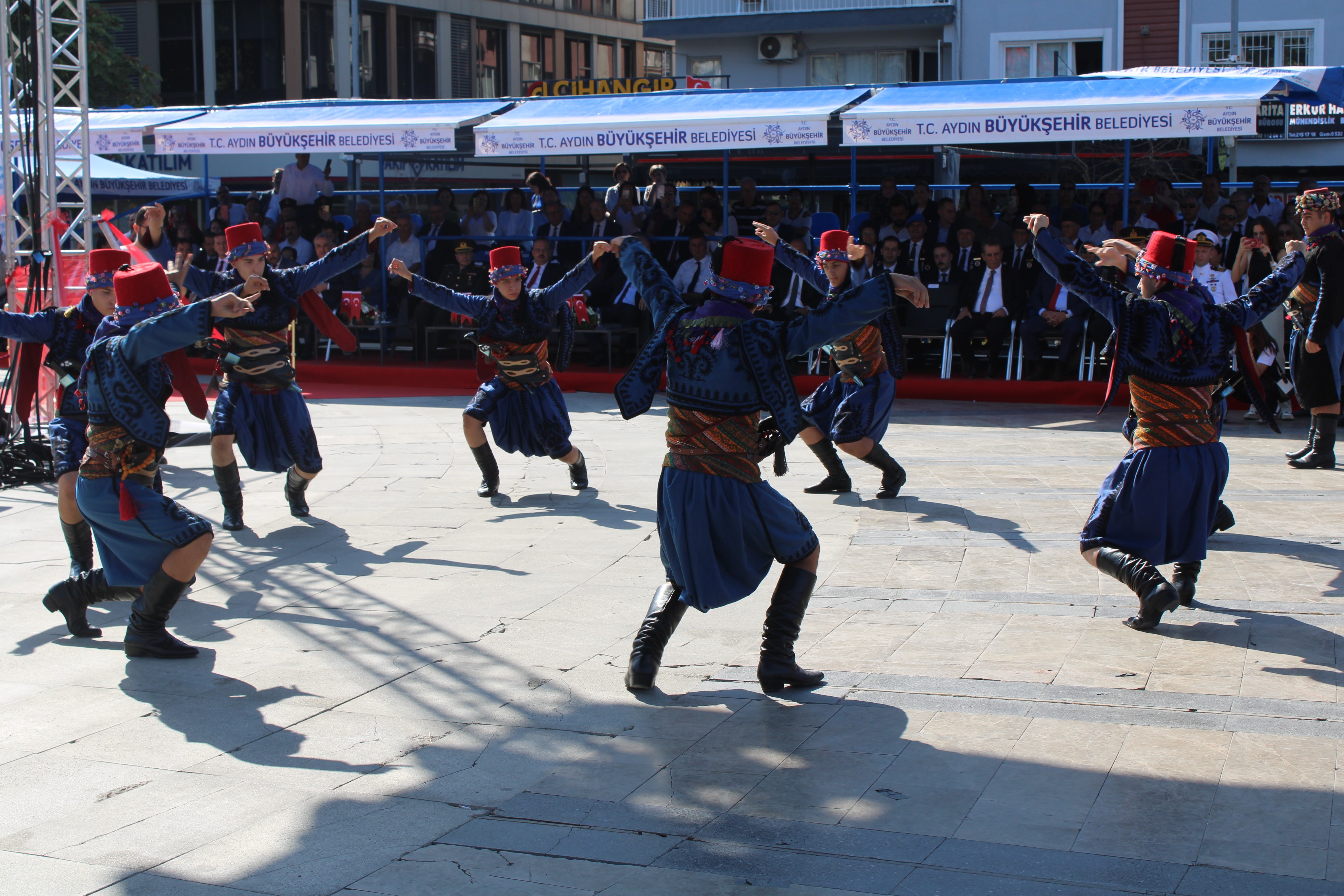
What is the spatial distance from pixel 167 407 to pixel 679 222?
5762 millimetres

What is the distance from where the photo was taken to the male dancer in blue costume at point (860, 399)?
833cm

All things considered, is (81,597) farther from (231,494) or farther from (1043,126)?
(1043,126)

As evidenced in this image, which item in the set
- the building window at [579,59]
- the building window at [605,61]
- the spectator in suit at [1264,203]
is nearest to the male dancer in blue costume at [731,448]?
the spectator in suit at [1264,203]

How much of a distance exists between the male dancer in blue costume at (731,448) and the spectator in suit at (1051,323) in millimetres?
8685

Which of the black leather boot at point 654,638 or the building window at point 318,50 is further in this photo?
the building window at point 318,50

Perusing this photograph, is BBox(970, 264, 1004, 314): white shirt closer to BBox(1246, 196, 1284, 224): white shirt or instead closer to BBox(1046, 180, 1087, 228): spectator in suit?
BBox(1046, 180, 1087, 228): spectator in suit

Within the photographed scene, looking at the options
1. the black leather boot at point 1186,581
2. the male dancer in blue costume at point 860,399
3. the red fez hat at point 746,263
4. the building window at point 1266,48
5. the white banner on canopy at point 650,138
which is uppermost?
the building window at point 1266,48

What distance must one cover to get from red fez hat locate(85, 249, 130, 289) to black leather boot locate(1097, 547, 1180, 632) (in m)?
4.69

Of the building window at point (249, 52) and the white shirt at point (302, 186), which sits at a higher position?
the building window at point (249, 52)

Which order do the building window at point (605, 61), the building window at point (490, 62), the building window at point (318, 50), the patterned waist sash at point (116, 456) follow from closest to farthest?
the patterned waist sash at point (116, 456)
the building window at point (318, 50)
the building window at point (490, 62)
the building window at point (605, 61)

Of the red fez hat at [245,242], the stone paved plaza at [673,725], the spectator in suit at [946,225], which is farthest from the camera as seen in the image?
the spectator in suit at [946,225]

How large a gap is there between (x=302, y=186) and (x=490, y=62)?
90.8 ft

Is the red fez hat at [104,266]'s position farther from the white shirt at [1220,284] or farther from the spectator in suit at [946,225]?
the spectator in suit at [946,225]

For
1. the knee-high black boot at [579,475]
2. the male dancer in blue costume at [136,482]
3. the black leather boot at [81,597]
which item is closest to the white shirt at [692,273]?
the knee-high black boot at [579,475]
